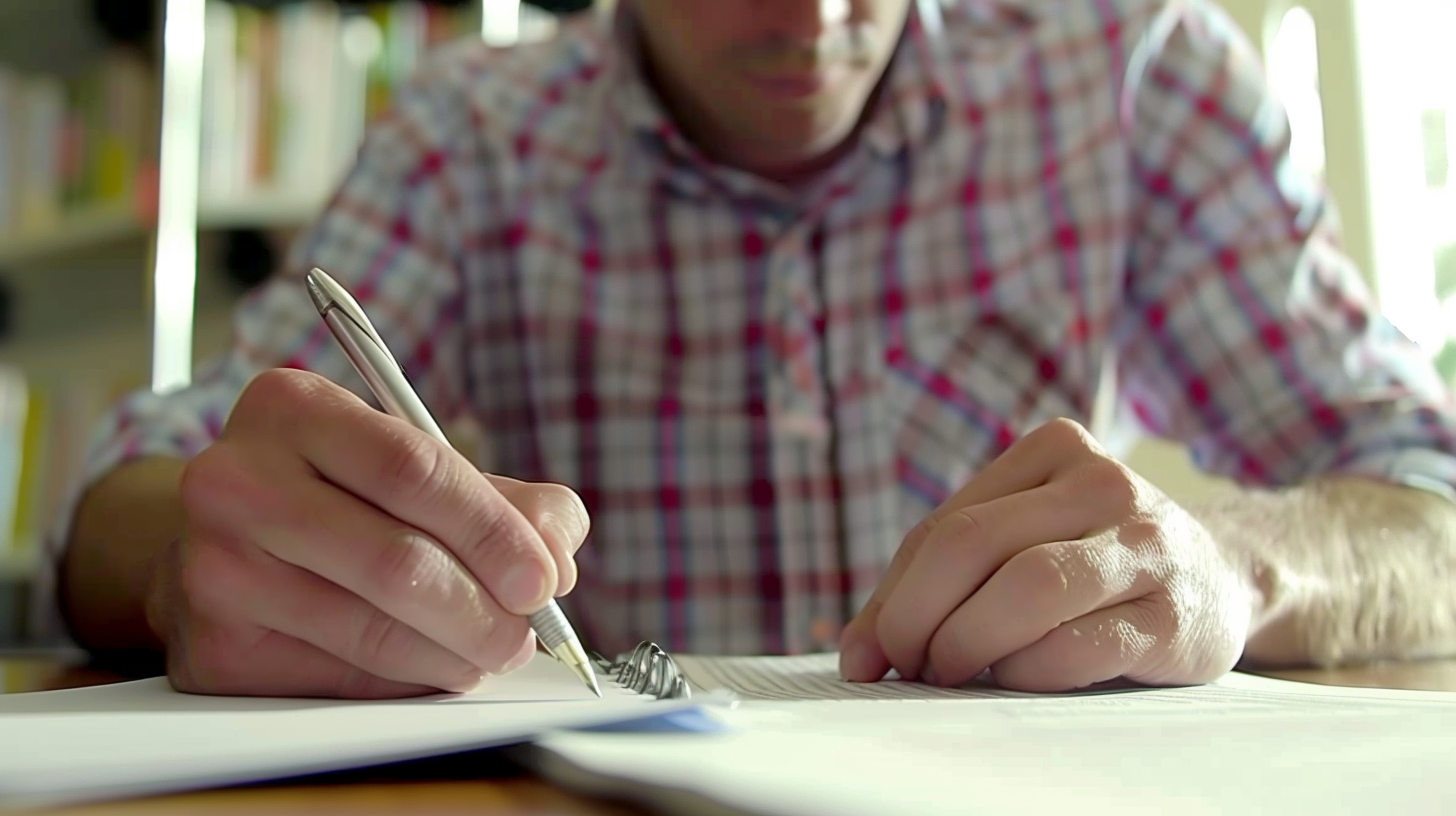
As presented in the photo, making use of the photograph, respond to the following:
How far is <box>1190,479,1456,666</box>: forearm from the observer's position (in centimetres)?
58

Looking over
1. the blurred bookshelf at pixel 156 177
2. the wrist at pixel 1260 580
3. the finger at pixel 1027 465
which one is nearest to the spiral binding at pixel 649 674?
the finger at pixel 1027 465

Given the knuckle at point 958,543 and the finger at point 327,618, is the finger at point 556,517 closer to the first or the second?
the finger at point 327,618

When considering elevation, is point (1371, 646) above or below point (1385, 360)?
below

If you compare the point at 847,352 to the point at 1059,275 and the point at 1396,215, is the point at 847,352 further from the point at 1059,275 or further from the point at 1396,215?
the point at 1396,215

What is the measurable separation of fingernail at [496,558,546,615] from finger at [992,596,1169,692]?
0.59ft

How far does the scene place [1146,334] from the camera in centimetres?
104

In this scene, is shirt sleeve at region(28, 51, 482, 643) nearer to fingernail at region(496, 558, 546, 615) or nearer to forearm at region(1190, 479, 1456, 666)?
fingernail at region(496, 558, 546, 615)

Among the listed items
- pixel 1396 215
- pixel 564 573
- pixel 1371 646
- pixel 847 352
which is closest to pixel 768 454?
pixel 847 352

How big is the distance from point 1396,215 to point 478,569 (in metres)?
1.85

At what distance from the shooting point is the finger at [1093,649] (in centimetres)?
44

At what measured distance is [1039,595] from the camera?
0.43 metres

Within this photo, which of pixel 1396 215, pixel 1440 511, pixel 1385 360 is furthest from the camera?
pixel 1396 215

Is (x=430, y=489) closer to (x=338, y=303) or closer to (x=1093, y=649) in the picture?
(x=338, y=303)

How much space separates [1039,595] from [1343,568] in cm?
32
